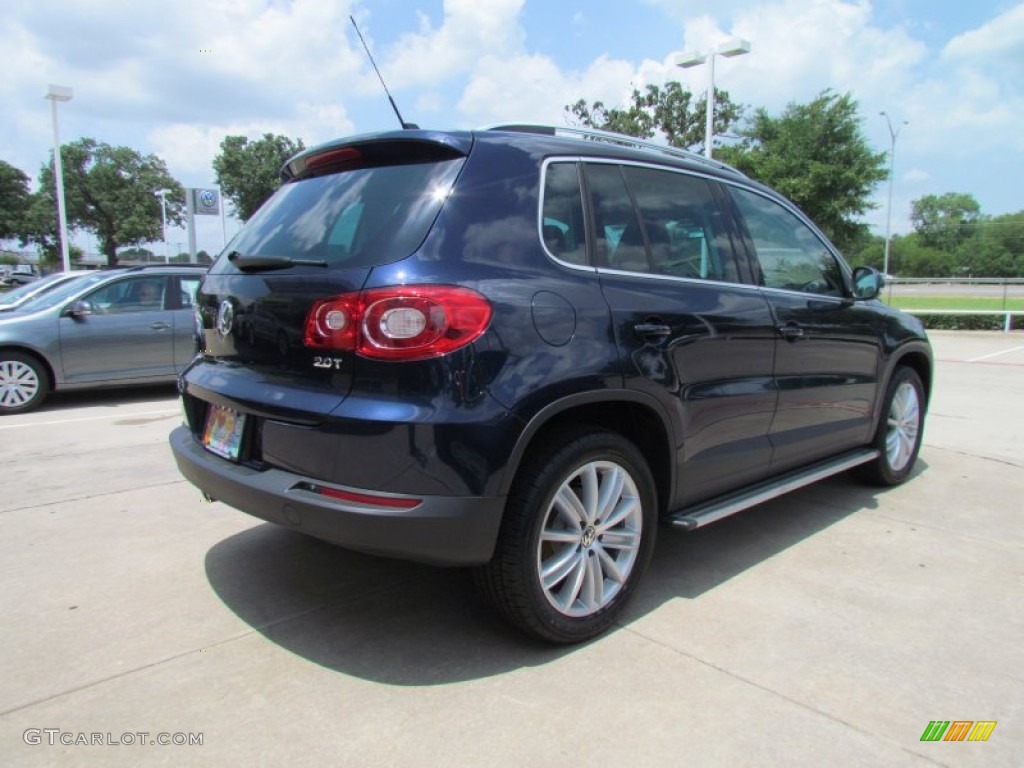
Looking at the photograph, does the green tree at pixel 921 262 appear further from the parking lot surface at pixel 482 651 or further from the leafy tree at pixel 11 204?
the parking lot surface at pixel 482 651

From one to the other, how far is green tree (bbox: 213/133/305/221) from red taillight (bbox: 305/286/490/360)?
53133mm

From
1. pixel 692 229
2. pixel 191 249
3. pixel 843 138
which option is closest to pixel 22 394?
pixel 692 229

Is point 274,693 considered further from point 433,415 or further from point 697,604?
point 697,604

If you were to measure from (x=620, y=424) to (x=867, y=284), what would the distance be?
2.38 metres

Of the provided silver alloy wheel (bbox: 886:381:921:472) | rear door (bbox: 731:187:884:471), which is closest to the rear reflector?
rear door (bbox: 731:187:884:471)

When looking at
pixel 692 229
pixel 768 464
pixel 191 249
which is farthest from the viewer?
pixel 191 249

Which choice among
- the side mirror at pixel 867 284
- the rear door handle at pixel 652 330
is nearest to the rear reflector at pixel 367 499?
the rear door handle at pixel 652 330

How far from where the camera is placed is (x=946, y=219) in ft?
392

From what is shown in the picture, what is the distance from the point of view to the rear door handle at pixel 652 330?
2816 mm

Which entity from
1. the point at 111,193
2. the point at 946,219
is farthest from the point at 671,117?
the point at 946,219

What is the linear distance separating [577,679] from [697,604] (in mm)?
816

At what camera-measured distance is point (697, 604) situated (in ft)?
10.2

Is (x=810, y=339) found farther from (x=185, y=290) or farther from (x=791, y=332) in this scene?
(x=185, y=290)

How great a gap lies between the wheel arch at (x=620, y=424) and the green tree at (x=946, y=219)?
131 m
